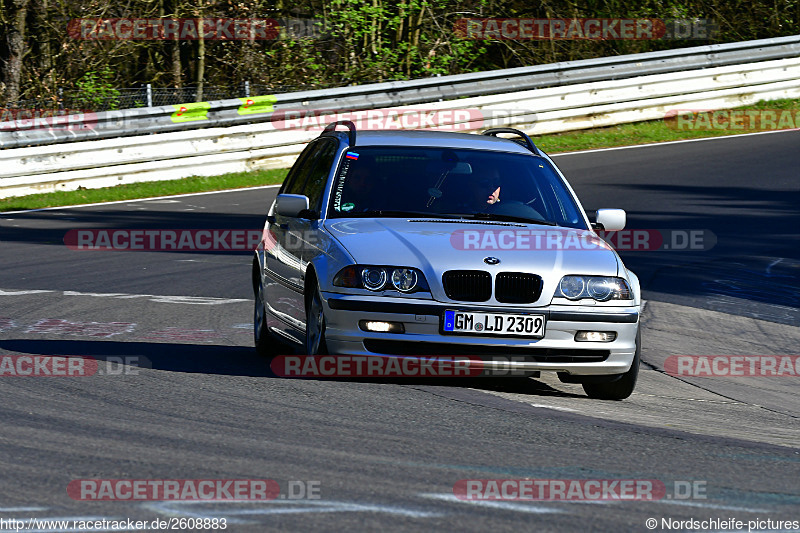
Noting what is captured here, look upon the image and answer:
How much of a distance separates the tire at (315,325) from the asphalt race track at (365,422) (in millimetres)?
224

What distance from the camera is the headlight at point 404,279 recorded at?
7.08 meters

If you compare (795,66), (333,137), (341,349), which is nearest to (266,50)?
(795,66)

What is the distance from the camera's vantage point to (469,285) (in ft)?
23.3

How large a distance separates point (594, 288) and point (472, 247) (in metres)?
0.74

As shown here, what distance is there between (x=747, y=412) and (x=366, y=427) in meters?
2.66

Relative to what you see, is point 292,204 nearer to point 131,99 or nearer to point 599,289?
point 599,289

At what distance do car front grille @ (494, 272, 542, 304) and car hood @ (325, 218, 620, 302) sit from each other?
35 millimetres

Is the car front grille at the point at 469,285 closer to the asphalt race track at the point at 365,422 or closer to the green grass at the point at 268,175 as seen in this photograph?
the asphalt race track at the point at 365,422

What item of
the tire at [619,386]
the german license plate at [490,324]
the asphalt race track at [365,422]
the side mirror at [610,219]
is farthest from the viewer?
the side mirror at [610,219]

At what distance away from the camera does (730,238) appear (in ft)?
49.6

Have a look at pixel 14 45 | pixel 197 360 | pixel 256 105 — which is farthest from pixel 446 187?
pixel 14 45

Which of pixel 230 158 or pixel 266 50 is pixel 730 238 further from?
pixel 266 50

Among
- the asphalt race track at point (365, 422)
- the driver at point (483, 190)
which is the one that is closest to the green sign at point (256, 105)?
the asphalt race track at point (365, 422)

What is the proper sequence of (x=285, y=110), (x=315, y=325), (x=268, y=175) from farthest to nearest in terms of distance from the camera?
(x=285, y=110)
(x=268, y=175)
(x=315, y=325)
